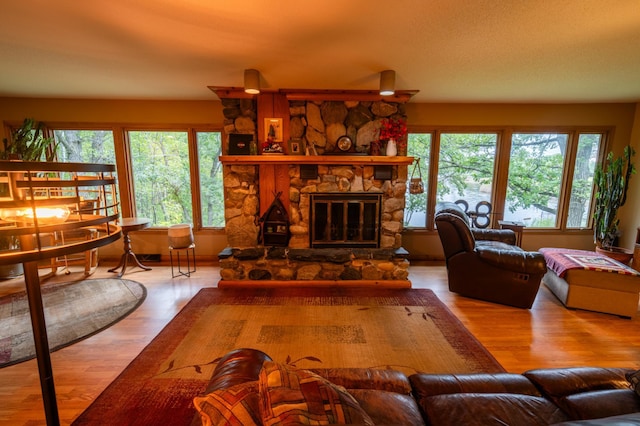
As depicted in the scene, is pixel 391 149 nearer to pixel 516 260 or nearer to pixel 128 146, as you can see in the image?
pixel 516 260

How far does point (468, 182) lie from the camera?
172 inches

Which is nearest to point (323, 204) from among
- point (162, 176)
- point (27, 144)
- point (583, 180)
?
point (162, 176)

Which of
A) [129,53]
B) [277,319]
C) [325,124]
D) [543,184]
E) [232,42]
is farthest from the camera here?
[543,184]

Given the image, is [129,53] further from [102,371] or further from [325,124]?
[102,371]

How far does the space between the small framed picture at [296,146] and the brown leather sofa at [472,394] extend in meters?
2.61

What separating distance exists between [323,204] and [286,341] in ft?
5.81

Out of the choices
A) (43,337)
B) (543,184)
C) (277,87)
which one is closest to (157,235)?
(277,87)

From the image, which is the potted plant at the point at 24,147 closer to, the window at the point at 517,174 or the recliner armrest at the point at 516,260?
the window at the point at 517,174

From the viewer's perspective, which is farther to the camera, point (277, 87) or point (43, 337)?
point (277, 87)

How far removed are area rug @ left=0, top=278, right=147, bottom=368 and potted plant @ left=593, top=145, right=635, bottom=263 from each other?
19.6 feet

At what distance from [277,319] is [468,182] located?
3503 millimetres

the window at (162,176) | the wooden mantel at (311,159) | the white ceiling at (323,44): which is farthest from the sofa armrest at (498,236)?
the window at (162,176)

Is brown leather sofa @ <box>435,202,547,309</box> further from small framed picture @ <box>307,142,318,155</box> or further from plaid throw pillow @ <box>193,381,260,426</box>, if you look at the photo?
plaid throw pillow @ <box>193,381,260,426</box>

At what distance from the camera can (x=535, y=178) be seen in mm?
4348
